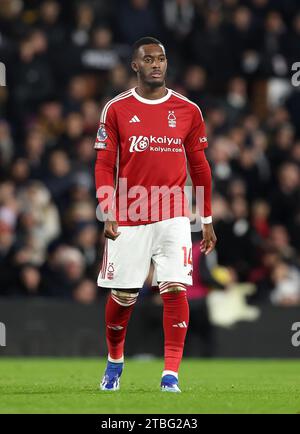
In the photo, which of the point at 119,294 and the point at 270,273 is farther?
the point at 270,273

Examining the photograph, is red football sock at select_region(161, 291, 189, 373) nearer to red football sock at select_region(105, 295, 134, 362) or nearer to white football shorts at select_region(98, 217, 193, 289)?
white football shorts at select_region(98, 217, 193, 289)

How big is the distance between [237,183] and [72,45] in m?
3.13

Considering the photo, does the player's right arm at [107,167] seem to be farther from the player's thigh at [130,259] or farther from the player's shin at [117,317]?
the player's shin at [117,317]

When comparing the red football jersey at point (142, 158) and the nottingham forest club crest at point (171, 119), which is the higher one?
the nottingham forest club crest at point (171, 119)

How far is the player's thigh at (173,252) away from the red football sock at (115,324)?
0.38 metres

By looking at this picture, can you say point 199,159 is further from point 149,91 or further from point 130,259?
point 130,259

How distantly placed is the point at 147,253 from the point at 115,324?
23.2 inches

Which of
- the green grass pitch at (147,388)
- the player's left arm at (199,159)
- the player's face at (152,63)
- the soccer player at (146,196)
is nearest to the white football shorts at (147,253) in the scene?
the soccer player at (146,196)

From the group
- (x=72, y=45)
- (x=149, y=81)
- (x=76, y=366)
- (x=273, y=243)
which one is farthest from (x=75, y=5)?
(x=149, y=81)

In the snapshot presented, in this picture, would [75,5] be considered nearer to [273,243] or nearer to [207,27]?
[207,27]

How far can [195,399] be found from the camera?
8.33m

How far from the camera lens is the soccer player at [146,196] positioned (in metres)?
8.98

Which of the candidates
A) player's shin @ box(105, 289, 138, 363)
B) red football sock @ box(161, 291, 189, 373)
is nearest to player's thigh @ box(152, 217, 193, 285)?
red football sock @ box(161, 291, 189, 373)

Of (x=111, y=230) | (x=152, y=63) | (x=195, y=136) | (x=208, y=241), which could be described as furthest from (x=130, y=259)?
(x=152, y=63)
